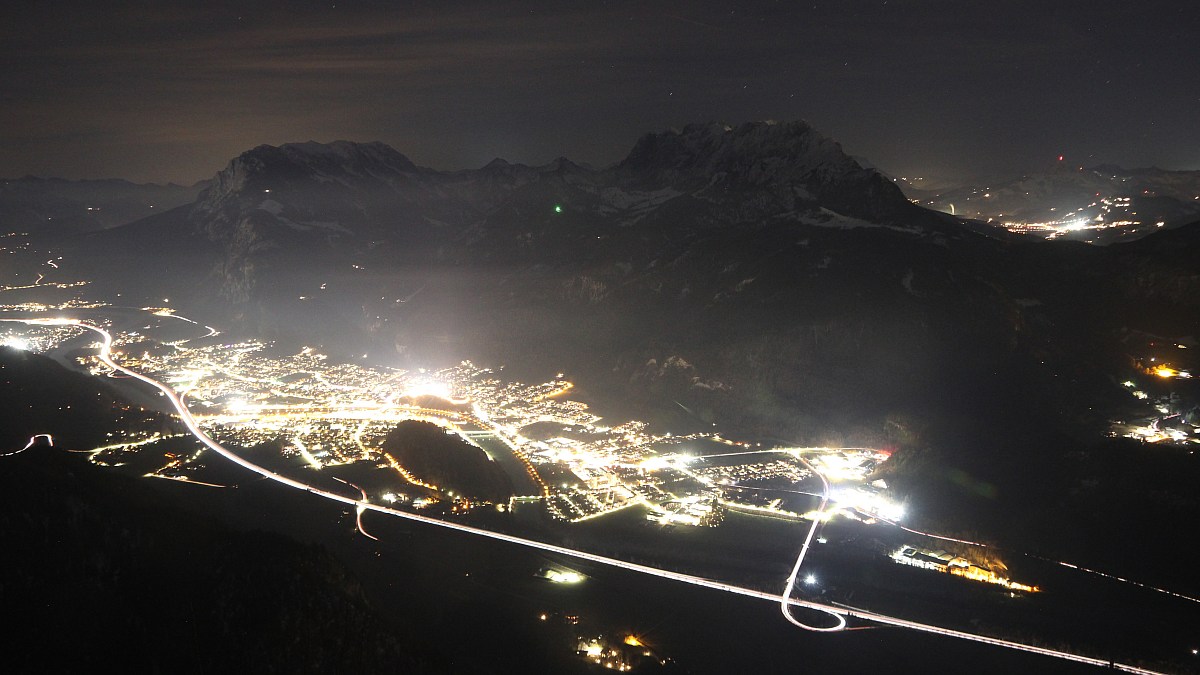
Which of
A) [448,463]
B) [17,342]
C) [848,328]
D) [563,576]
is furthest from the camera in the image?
[17,342]

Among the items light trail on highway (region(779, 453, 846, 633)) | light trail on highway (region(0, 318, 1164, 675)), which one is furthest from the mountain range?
light trail on highway (region(0, 318, 1164, 675))

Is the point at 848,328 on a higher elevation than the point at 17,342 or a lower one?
higher

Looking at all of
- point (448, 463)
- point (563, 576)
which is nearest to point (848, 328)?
point (448, 463)

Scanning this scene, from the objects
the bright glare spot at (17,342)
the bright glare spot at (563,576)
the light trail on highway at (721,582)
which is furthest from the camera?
the bright glare spot at (17,342)

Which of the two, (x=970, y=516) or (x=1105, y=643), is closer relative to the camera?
(x=1105, y=643)

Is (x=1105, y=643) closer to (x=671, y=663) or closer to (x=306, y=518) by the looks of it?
(x=671, y=663)

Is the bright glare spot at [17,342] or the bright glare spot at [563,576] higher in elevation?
the bright glare spot at [563,576]

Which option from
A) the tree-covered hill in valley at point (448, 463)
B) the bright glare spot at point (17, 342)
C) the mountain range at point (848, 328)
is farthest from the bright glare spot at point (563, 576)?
the bright glare spot at point (17, 342)

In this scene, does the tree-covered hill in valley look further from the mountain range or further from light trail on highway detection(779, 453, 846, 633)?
the mountain range

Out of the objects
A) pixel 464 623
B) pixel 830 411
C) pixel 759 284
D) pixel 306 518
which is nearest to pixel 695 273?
pixel 759 284

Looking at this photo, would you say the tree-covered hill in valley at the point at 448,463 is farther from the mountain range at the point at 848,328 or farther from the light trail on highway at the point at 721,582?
the mountain range at the point at 848,328

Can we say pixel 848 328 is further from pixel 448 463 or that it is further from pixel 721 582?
pixel 448 463
